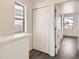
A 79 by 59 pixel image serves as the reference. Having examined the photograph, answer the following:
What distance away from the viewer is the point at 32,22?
464cm

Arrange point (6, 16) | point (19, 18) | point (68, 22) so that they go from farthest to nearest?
point (68, 22), point (19, 18), point (6, 16)

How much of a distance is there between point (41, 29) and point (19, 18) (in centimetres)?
119

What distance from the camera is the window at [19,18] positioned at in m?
3.61

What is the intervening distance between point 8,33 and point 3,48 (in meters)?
1.27

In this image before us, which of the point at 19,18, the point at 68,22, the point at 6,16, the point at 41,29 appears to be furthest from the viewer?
the point at 68,22

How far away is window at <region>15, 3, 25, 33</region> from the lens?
3607mm

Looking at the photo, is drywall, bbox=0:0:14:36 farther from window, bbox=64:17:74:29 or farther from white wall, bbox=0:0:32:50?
window, bbox=64:17:74:29

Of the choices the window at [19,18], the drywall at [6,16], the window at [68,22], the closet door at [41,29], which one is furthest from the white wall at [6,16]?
the window at [68,22]

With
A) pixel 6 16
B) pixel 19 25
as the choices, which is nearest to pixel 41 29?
pixel 19 25

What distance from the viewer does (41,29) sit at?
4289 mm

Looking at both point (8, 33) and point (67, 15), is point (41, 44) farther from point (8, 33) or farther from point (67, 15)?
point (67, 15)

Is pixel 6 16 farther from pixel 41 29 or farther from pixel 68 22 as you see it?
pixel 68 22

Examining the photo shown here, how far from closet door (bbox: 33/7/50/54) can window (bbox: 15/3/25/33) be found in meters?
0.75

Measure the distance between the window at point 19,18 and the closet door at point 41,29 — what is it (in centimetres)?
75
